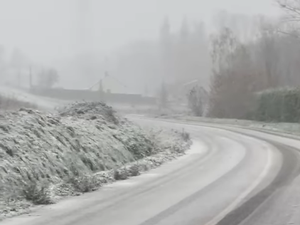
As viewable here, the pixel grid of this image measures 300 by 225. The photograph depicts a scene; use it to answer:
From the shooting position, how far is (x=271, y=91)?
1848 inches

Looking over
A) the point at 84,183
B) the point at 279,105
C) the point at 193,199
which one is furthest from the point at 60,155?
the point at 279,105

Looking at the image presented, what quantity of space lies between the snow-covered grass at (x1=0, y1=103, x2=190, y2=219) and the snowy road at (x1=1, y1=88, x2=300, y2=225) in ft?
2.02

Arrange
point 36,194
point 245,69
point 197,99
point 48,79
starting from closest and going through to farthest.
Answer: point 36,194 < point 245,69 < point 197,99 < point 48,79

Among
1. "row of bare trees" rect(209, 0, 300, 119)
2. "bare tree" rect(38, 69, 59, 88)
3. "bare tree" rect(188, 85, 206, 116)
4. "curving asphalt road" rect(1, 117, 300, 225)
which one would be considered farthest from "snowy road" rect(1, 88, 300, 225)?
"bare tree" rect(38, 69, 59, 88)

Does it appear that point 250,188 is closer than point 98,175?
Yes

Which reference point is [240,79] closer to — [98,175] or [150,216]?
[98,175]

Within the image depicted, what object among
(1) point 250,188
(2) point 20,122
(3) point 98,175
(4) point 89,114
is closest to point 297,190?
(1) point 250,188

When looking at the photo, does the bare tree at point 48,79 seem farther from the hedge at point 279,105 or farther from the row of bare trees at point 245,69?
the hedge at point 279,105

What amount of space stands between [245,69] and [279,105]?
12842mm

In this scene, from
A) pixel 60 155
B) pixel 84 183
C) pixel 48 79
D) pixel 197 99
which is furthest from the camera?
pixel 48 79

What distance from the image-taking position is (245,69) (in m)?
57.4

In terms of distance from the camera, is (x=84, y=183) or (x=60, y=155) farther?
(x=60, y=155)

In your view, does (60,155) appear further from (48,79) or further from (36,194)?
(48,79)

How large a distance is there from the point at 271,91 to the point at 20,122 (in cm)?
3593
